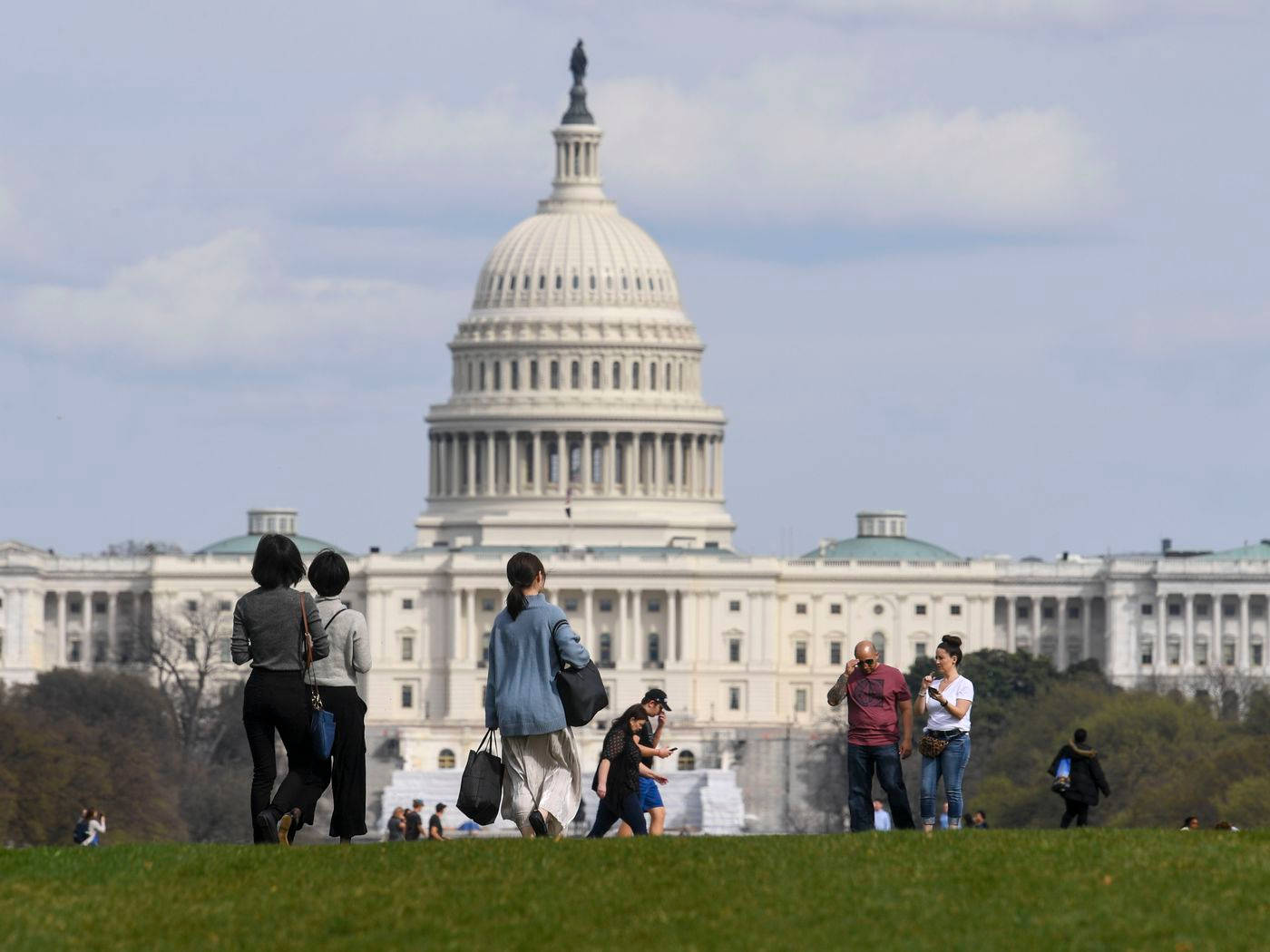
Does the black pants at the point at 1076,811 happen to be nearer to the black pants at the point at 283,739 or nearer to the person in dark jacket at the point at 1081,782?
the person in dark jacket at the point at 1081,782

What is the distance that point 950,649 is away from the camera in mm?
48812

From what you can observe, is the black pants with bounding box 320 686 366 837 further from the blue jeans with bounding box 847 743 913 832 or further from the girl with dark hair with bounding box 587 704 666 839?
the blue jeans with bounding box 847 743 913 832

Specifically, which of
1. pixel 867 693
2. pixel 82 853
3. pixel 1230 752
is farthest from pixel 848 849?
pixel 1230 752

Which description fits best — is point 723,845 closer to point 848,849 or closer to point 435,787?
point 848,849

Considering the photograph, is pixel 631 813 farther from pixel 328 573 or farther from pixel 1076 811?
pixel 1076 811

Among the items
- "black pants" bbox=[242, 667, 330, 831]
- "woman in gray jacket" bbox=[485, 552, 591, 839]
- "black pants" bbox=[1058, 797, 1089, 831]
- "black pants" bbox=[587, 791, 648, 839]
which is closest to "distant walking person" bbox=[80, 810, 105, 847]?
"black pants" bbox=[1058, 797, 1089, 831]

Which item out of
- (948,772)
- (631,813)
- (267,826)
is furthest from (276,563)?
(948,772)

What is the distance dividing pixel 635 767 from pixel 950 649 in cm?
425

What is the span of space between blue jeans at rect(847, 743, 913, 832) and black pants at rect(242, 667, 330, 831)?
7.25 metres

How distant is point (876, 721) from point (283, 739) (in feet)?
26.2

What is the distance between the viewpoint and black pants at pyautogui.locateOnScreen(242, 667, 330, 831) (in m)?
43.9

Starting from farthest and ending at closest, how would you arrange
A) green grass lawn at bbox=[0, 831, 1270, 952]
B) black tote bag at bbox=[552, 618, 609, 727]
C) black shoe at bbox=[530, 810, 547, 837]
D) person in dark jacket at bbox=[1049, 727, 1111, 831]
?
person in dark jacket at bbox=[1049, 727, 1111, 831] → black shoe at bbox=[530, 810, 547, 837] → black tote bag at bbox=[552, 618, 609, 727] → green grass lawn at bbox=[0, 831, 1270, 952]

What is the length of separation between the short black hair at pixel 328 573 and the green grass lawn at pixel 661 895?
275 cm

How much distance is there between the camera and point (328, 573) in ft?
146
